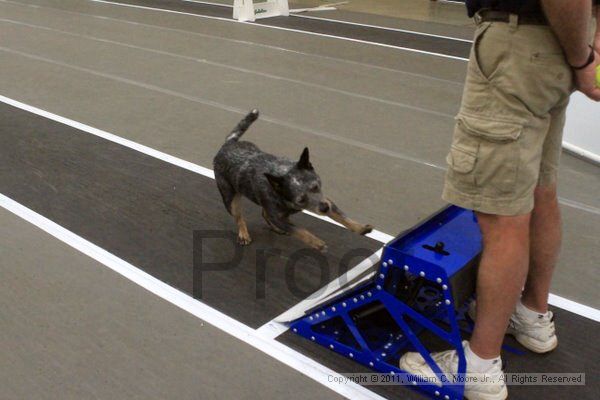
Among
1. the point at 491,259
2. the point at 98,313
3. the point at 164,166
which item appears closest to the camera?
the point at 491,259

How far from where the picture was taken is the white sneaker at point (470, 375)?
2.15 meters

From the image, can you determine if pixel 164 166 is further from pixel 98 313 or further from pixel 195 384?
pixel 195 384

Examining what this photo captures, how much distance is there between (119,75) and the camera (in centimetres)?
662

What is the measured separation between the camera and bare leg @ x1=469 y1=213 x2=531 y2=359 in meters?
1.96

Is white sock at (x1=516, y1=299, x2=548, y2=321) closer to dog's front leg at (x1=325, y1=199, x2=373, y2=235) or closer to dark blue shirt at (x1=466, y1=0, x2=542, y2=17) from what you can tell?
dog's front leg at (x1=325, y1=199, x2=373, y2=235)

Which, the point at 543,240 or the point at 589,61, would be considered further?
the point at 543,240

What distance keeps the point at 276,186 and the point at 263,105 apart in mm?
2956

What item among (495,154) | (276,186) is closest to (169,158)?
(276,186)

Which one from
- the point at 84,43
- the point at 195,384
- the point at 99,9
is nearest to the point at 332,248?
the point at 195,384

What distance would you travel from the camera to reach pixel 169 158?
4449mm

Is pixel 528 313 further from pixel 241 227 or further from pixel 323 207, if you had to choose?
pixel 241 227

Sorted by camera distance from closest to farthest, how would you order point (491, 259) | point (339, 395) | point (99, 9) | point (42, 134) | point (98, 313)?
1. point (491, 259)
2. point (339, 395)
3. point (98, 313)
4. point (42, 134)
5. point (99, 9)

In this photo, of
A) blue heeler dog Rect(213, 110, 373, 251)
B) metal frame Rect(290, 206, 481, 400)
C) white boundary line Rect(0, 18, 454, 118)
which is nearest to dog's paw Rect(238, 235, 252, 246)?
blue heeler dog Rect(213, 110, 373, 251)

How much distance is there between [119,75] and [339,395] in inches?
208
